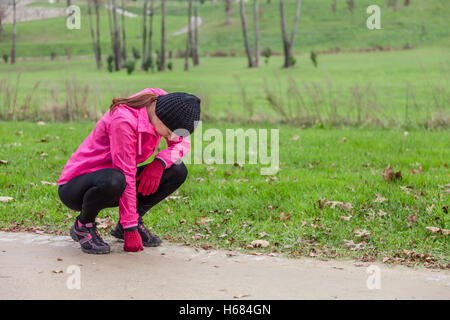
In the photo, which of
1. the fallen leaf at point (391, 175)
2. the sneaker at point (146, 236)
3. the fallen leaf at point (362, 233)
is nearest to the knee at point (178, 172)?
the sneaker at point (146, 236)

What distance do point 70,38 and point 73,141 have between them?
178 feet

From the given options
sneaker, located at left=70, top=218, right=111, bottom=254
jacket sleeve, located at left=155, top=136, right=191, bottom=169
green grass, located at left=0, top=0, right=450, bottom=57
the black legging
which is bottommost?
sneaker, located at left=70, top=218, right=111, bottom=254

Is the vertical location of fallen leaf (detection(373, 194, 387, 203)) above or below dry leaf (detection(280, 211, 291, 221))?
above

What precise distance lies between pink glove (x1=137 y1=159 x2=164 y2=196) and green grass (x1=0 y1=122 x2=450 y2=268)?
69cm

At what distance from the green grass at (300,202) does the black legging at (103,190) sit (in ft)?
1.79

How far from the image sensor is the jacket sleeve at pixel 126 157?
398 centimetres

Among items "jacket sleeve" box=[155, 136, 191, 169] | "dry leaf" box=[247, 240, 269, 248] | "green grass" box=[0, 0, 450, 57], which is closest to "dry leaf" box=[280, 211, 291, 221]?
"dry leaf" box=[247, 240, 269, 248]

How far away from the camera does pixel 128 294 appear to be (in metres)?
3.49

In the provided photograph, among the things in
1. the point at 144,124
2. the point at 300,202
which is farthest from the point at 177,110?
the point at 300,202

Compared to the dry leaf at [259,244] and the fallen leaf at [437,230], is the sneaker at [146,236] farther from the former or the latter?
the fallen leaf at [437,230]

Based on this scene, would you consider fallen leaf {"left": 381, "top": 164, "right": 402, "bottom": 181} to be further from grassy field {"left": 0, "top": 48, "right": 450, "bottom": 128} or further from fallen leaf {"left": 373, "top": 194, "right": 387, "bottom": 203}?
grassy field {"left": 0, "top": 48, "right": 450, "bottom": 128}

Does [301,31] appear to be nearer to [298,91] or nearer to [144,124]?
[298,91]

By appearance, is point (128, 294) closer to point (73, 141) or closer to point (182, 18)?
point (73, 141)

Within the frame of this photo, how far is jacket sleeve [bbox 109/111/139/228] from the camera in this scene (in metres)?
3.98
